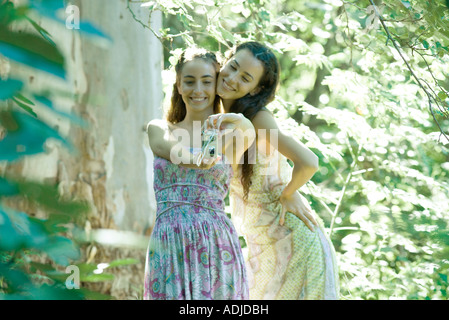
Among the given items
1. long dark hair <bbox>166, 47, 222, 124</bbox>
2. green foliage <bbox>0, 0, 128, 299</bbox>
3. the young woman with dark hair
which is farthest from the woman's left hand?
green foliage <bbox>0, 0, 128, 299</bbox>

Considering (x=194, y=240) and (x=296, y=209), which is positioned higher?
(x=296, y=209)

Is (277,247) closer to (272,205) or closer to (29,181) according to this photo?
(272,205)

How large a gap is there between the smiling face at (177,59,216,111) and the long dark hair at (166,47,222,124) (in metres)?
0.03

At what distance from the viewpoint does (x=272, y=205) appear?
2830 millimetres

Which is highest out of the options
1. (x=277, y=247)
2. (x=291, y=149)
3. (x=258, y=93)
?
(x=258, y=93)

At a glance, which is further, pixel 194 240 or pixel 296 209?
pixel 296 209

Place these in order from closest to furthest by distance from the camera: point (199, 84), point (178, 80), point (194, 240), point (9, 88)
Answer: point (9, 88) → point (194, 240) → point (199, 84) → point (178, 80)

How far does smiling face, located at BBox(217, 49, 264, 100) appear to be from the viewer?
2.61m

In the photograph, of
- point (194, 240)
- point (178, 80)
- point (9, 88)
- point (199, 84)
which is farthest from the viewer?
point (178, 80)

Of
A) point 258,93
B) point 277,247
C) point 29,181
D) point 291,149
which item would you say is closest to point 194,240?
point 277,247

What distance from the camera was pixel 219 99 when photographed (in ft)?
8.99

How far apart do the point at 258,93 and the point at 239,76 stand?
0.17m
